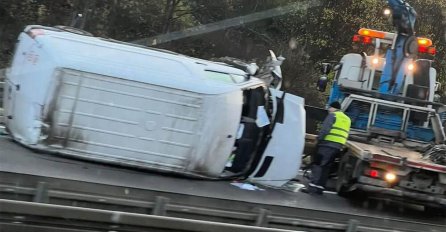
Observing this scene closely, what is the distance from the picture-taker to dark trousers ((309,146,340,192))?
26.5ft

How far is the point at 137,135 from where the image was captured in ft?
21.9

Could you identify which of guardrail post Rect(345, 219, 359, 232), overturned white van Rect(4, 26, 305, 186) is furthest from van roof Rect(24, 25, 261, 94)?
guardrail post Rect(345, 219, 359, 232)

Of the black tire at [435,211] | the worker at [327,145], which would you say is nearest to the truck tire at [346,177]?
the worker at [327,145]

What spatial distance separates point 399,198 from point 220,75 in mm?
3036

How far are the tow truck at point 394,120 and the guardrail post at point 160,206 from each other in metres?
3.39

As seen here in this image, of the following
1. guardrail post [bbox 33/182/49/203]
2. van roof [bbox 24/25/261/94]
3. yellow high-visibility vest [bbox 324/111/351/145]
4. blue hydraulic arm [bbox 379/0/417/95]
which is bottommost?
guardrail post [bbox 33/182/49/203]

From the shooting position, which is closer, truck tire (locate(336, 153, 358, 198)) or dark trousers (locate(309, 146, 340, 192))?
truck tire (locate(336, 153, 358, 198))

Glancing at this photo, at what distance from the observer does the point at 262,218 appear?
17.4 ft

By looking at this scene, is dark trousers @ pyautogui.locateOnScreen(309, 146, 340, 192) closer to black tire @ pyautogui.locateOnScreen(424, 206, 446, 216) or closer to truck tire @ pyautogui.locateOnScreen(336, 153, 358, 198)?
truck tire @ pyautogui.locateOnScreen(336, 153, 358, 198)

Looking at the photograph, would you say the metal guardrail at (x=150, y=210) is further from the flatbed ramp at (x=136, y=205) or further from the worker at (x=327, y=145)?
the worker at (x=327, y=145)

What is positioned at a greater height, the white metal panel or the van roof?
the van roof

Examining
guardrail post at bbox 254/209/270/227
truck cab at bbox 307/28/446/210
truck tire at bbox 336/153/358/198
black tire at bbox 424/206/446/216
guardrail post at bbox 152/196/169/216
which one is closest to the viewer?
guardrail post at bbox 152/196/169/216

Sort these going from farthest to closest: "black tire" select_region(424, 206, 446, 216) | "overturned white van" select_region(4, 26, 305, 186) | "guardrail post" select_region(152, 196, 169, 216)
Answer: "black tire" select_region(424, 206, 446, 216) → "overturned white van" select_region(4, 26, 305, 186) → "guardrail post" select_region(152, 196, 169, 216)

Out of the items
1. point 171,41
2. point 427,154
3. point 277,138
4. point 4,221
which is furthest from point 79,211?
point 171,41
